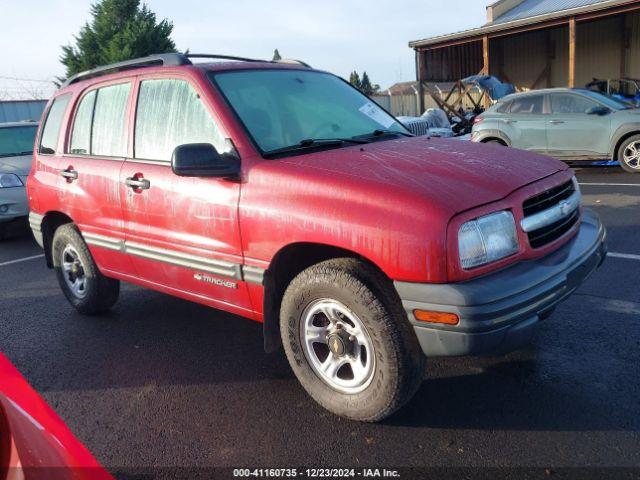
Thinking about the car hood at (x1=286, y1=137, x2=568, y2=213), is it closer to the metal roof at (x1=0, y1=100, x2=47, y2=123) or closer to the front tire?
the front tire

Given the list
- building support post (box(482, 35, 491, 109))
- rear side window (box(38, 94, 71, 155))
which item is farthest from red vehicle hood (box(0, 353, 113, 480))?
building support post (box(482, 35, 491, 109))

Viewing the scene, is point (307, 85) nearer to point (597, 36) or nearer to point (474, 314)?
point (474, 314)

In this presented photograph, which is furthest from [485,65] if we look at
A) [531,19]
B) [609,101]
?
[609,101]

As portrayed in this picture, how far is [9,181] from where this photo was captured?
8133mm

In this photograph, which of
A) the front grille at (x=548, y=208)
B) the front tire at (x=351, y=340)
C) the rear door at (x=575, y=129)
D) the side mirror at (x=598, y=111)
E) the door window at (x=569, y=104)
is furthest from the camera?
the door window at (x=569, y=104)

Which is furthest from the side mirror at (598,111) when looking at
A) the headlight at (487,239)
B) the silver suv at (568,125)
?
the headlight at (487,239)

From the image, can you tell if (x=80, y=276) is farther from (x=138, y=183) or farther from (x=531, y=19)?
(x=531, y=19)

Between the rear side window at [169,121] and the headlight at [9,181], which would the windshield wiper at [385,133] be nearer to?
the rear side window at [169,121]

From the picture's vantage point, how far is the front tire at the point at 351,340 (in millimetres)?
2684

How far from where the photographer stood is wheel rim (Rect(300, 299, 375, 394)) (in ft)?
9.34

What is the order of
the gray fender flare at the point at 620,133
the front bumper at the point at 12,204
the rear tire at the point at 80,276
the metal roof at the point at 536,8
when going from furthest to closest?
the metal roof at the point at 536,8 → the gray fender flare at the point at 620,133 → the front bumper at the point at 12,204 → the rear tire at the point at 80,276

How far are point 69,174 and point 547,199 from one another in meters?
3.39

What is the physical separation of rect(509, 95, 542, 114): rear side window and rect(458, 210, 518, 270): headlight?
9374 millimetres

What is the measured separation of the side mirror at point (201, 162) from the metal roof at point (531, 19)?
1702 cm
